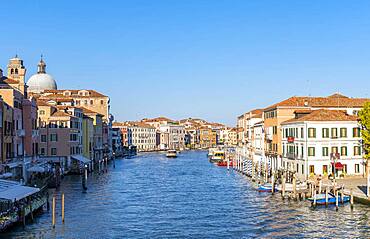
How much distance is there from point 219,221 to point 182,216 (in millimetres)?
2254

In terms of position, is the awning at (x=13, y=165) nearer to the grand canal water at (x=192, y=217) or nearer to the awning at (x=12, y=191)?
the grand canal water at (x=192, y=217)

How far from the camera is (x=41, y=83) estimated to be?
85312 millimetres

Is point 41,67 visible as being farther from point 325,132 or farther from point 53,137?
point 325,132

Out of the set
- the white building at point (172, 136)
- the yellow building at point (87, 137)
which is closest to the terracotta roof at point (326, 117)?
the yellow building at point (87, 137)

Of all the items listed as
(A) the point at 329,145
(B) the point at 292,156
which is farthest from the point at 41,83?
(A) the point at 329,145

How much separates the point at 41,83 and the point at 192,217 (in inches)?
2481

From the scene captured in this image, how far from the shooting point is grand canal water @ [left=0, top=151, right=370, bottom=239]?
75.3 ft

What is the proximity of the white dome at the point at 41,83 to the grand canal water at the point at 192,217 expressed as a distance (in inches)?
1898

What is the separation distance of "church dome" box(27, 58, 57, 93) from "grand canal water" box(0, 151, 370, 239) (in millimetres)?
48232

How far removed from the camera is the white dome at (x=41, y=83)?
3310 inches

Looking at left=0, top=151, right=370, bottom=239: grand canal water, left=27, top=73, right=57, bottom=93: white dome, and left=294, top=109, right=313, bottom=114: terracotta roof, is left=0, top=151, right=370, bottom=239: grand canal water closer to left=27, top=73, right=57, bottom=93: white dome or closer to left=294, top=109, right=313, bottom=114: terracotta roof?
left=294, top=109, right=313, bottom=114: terracotta roof

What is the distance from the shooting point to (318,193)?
30.9m

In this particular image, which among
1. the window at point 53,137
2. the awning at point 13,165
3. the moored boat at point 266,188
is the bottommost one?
the moored boat at point 266,188

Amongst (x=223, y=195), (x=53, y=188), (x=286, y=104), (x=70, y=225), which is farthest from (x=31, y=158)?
(x=286, y=104)
